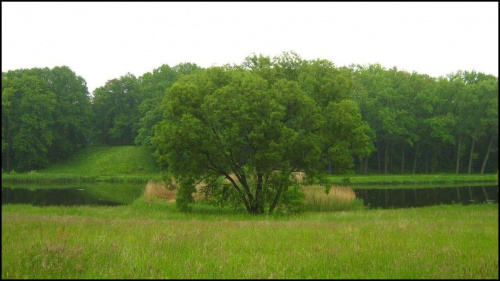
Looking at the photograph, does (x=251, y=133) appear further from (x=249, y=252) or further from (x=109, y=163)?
(x=109, y=163)

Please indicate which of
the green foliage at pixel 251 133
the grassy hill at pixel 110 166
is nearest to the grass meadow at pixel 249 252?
the green foliage at pixel 251 133

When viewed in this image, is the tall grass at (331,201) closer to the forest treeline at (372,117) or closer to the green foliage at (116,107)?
the forest treeline at (372,117)

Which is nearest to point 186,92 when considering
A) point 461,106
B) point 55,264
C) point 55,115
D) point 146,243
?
point 146,243

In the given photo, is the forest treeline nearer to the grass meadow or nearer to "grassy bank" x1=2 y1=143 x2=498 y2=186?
"grassy bank" x1=2 y1=143 x2=498 y2=186

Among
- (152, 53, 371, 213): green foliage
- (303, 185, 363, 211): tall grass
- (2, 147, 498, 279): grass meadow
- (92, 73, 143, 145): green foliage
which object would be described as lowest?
(303, 185, 363, 211): tall grass

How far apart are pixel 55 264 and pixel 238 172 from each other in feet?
65.4

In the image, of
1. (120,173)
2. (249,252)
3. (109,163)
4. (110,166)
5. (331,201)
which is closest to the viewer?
(249,252)

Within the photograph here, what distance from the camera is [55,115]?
2800 inches

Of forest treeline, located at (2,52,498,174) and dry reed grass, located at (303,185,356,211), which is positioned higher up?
forest treeline, located at (2,52,498,174)

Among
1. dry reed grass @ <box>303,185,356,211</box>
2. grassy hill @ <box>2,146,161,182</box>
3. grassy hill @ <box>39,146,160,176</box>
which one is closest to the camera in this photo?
dry reed grass @ <box>303,185,356,211</box>

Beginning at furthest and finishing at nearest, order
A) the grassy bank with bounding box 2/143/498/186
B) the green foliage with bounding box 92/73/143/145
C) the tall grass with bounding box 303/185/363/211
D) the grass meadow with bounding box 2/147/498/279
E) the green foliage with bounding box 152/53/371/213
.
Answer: the green foliage with bounding box 92/73/143/145
the grassy bank with bounding box 2/143/498/186
the tall grass with bounding box 303/185/363/211
the green foliage with bounding box 152/53/371/213
the grass meadow with bounding box 2/147/498/279

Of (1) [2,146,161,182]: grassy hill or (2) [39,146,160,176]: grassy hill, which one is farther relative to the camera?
(2) [39,146,160,176]: grassy hill

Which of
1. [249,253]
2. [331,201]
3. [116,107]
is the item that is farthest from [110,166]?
[249,253]

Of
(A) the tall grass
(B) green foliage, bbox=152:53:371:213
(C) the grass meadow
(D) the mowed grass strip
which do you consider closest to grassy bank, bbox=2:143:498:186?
(A) the tall grass
